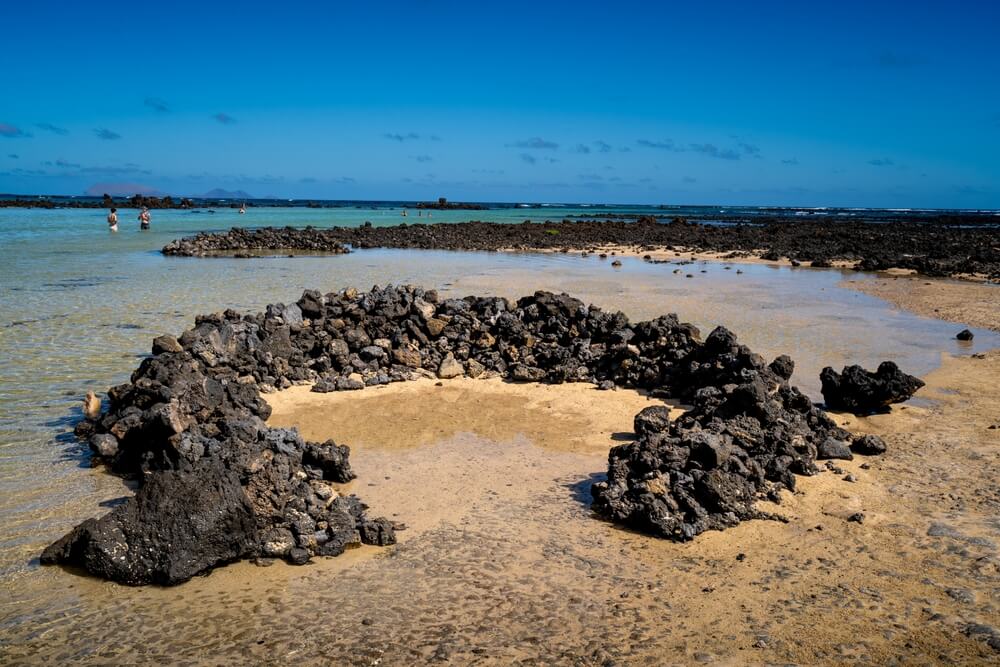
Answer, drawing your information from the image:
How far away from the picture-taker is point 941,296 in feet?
71.3

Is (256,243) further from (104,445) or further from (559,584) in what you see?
(559,584)

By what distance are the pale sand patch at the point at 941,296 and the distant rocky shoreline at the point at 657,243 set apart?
Answer: 3142 mm

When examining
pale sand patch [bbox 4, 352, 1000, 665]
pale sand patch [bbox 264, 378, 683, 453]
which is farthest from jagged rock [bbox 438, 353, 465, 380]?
pale sand patch [bbox 4, 352, 1000, 665]

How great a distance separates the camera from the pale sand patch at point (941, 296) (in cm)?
1777

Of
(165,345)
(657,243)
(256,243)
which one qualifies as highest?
(657,243)

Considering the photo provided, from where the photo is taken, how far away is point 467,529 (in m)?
5.84

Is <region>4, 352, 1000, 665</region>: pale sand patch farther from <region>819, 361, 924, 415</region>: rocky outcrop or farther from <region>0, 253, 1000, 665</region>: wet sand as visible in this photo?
<region>819, 361, 924, 415</region>: rocky outcrop

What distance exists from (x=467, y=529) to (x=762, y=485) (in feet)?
9.70

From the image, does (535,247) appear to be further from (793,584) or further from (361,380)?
(793,584)

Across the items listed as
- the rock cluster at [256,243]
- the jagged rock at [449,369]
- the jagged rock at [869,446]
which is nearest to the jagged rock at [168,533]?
the jagged rock at [449,369]

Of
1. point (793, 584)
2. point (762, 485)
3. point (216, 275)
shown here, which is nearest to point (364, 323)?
point (762, 485)

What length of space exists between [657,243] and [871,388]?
118ft

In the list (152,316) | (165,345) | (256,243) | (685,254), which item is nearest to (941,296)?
(685,254)

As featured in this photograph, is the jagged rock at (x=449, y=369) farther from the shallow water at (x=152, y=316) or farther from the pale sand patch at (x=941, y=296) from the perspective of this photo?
the pale sand patch at (x=941, y=296)
